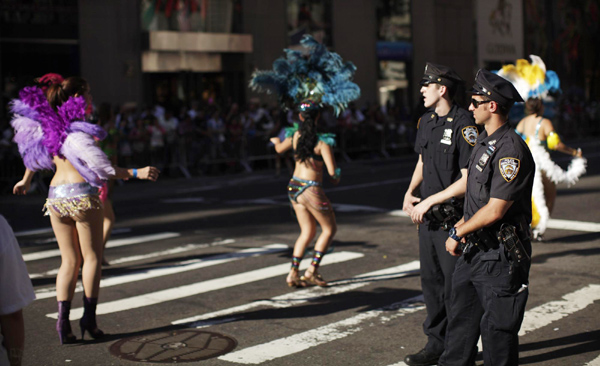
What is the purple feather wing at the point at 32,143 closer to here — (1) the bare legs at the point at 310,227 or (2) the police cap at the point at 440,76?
(1) the bare legs at the point at 310,227

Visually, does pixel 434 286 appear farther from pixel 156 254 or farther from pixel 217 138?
pixel 217 138

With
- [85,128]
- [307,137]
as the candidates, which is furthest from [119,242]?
[85,128]

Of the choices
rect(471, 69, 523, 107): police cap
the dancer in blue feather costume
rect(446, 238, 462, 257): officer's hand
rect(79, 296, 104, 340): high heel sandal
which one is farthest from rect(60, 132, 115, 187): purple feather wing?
rect(471, 69, 523, 107): police cap

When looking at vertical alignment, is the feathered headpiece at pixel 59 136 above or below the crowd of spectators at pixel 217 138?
above

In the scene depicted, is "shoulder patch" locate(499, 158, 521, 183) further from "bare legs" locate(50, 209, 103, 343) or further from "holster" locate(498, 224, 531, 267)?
"bare legs" locate(50, 209, 103, 343)

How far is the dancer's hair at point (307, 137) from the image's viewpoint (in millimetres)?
7520

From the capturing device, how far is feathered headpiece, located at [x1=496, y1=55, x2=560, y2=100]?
31.5 feet

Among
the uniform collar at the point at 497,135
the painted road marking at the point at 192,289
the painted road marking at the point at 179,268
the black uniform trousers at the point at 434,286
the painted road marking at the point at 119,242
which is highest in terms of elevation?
the uniform collar at the point at 497,135

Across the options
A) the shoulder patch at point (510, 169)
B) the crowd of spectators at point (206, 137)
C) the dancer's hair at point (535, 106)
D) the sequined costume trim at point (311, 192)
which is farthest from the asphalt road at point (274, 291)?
the crowd of spectators at point (206, 137)

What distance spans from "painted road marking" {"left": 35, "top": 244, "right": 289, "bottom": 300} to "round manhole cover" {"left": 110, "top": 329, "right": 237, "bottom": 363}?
195cm

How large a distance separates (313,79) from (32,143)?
113 inches

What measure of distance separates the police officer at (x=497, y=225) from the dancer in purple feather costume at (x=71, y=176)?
2.65 meters

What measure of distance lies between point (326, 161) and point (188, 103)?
18.6 meters

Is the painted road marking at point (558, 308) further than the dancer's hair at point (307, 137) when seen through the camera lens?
No
